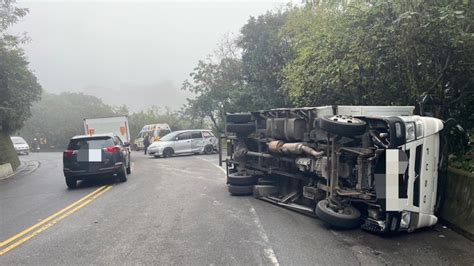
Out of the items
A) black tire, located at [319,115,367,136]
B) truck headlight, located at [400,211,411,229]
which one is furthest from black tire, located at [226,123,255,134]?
truck headlight, located at [400,211,411,229]

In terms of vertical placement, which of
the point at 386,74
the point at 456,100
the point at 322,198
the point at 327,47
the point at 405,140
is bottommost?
the point at 322,198

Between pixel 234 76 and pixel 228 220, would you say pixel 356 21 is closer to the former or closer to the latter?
pixel 228 220

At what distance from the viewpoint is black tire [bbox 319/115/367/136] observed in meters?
6.78

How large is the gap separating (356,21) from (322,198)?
444cm

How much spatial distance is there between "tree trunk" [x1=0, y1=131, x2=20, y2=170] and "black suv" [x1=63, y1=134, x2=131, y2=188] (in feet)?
35.3

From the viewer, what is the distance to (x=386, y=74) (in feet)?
35.1

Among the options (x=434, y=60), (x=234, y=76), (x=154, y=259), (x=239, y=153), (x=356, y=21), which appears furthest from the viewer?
(x=234, y=76)

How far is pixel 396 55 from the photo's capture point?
930cm

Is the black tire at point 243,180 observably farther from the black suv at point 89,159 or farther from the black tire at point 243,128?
the black suv at point 89,159

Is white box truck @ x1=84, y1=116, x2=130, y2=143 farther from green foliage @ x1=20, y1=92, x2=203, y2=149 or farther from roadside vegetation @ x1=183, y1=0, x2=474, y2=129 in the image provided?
green foliage @ x1=20, y1=92, x2=203, y2=149

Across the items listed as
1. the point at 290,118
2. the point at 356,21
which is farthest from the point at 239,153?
the point at 356,21

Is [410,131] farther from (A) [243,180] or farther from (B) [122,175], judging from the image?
(B) [122,175]

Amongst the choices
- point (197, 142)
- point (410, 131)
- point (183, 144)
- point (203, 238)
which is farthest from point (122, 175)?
point (197, 142)

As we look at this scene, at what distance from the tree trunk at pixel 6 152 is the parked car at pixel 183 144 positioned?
7.49 m
